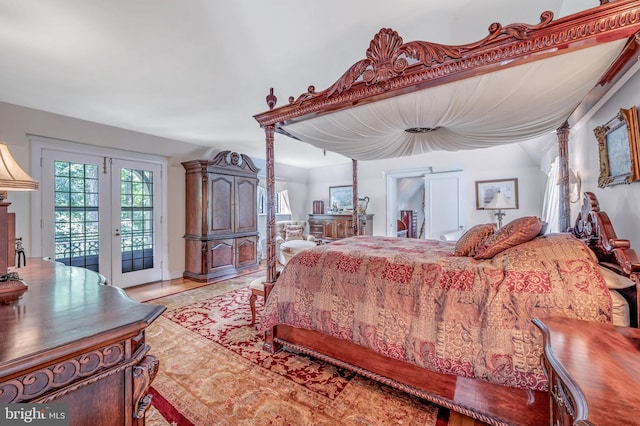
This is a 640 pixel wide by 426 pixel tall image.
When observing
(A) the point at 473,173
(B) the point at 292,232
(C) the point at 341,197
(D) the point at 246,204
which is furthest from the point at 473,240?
(C) the point at 341,197

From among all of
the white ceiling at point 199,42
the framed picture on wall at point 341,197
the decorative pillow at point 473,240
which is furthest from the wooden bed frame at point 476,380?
the framed picture on wall at point 341,197

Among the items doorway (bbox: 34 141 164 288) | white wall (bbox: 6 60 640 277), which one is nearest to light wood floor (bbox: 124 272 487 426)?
doorway (bbox: 34 141 164 288)

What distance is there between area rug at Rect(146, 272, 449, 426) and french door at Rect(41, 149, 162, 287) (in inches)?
84.3

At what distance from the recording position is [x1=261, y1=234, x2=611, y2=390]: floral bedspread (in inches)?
56.6

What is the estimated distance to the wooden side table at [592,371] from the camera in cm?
64

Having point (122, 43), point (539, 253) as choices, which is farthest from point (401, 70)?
point (122, 43)

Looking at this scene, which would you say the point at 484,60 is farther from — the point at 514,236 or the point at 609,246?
the point at 609,246

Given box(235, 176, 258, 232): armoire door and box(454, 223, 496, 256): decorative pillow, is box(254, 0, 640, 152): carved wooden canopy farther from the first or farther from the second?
box(235, 176, 258, 232): armoire door

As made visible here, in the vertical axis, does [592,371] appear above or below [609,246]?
below

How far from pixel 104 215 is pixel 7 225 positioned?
339 centimetres

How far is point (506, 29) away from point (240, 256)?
5.10m

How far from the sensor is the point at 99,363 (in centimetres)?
81

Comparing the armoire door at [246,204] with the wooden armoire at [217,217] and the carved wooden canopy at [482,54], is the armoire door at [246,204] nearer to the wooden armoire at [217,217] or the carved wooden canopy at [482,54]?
the wooden armoire at [217,217]

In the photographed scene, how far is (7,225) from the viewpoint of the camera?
126 cm
